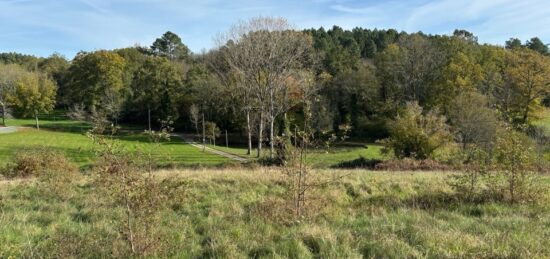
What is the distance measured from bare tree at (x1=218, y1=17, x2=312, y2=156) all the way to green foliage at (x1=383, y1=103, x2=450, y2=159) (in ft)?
36.4

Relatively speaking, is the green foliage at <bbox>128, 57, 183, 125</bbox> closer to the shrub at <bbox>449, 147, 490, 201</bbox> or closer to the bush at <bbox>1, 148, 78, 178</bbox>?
the bush at <bbox>1, 148, 78, 178</bbox>

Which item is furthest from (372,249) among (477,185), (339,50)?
(339,50)

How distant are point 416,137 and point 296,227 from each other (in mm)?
26675

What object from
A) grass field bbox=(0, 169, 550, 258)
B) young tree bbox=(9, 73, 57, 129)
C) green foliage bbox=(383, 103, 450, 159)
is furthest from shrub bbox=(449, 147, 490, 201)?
young tree bbox=(9, 73, 57, 129)

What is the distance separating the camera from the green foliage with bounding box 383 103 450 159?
3128 centimetres

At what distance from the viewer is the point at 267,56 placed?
40.4 metres

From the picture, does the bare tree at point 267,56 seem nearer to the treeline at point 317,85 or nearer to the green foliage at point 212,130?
the treeline at point 317,85

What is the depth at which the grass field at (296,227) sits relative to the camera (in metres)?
5.50

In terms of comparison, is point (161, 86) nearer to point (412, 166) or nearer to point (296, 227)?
point (412, 166)

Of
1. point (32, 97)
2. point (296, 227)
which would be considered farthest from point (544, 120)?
point (32, 97)

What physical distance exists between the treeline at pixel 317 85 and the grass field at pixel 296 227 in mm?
24184

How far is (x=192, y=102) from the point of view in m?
69.1

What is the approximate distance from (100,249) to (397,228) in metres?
4.26

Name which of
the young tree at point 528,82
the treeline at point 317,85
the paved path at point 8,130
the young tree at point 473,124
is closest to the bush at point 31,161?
the treeline at point 317,85
